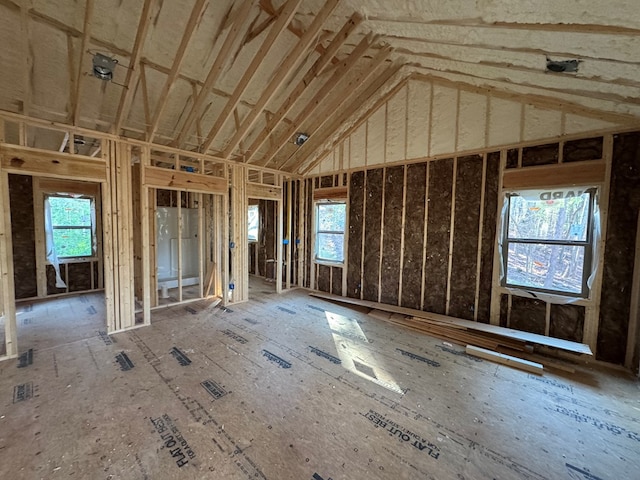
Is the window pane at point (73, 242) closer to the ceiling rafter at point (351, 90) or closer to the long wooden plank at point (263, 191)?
the long wooden plank at point (263, 191)

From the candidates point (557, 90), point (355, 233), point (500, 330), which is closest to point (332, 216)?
point (355, 233)

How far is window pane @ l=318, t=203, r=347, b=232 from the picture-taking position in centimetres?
594

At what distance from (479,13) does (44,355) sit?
243 inches

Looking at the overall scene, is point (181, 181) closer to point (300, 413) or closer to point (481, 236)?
point (300, 413)

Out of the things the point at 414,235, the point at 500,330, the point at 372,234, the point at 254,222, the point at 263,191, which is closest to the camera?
the point at 500,330

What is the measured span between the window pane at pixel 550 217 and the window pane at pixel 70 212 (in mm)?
9000

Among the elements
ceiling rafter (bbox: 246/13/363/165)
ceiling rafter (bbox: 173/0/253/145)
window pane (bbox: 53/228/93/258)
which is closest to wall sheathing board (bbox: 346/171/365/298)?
ceiling rafter (bbox: 246/13/363/165)

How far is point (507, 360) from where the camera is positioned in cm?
331

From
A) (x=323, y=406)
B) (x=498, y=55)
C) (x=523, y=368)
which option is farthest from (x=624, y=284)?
(x=323, y=406)

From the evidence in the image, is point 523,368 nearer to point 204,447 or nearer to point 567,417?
point 567,417

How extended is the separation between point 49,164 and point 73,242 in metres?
3.81

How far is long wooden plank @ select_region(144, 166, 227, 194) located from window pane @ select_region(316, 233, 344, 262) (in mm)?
2515

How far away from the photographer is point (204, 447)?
6.42 ft

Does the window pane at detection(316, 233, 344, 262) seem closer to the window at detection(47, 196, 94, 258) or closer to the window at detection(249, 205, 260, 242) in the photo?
the window at detection(249, 205, 260, 242)
